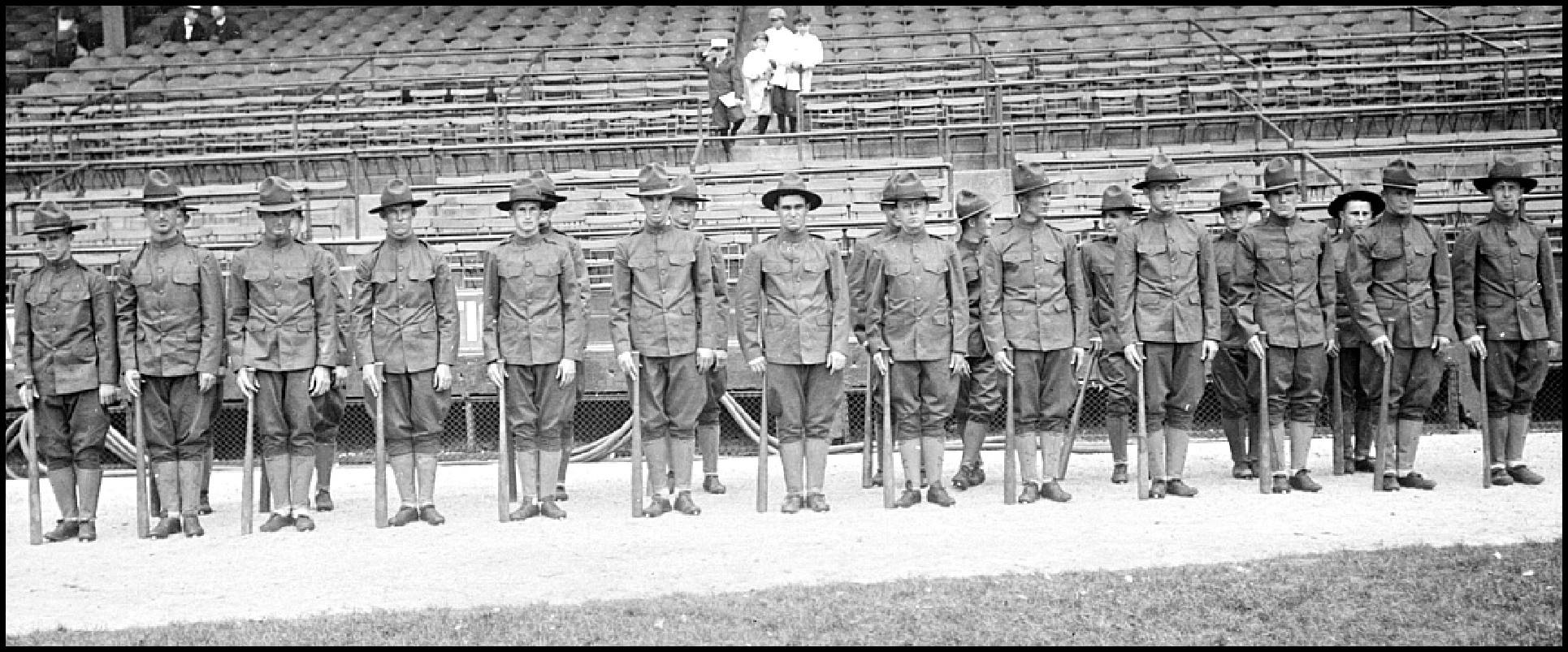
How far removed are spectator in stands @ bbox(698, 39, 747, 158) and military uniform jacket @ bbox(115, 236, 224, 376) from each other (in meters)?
8.51

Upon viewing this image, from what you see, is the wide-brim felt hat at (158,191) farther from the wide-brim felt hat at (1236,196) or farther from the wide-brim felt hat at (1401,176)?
the wide-brim felt hat at (1401,176)

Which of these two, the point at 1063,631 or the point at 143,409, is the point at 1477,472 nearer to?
the point at 1063,631

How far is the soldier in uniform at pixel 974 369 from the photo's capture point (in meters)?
9.73

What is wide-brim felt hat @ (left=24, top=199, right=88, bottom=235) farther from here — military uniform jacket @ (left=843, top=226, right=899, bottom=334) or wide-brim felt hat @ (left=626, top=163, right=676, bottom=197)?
military uniform jacket @ (left=843, top=226, right=899, bottom=334)

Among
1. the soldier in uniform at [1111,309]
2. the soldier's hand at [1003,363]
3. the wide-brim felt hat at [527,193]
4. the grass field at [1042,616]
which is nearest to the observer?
the grass field at [1042,616]

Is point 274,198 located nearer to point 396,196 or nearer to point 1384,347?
point 396,196

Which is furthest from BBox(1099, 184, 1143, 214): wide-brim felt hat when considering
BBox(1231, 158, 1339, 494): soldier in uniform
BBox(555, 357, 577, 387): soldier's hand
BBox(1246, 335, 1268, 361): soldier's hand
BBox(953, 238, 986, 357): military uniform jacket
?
BBox(555, 357, 577, 387): soldier's hand

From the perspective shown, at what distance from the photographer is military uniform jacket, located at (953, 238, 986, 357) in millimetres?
9727

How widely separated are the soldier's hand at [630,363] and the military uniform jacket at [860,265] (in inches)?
54.1

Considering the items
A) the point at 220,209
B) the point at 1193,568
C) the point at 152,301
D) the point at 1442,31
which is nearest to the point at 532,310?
the point at 152,301

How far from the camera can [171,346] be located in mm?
9031

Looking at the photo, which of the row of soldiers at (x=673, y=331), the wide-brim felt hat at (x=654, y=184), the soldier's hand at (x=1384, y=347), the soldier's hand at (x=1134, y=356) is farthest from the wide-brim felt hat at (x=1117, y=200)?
the wide-brim felt hat at (x=654, y=184)

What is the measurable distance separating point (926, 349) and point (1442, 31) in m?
13.7

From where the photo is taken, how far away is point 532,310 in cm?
909
